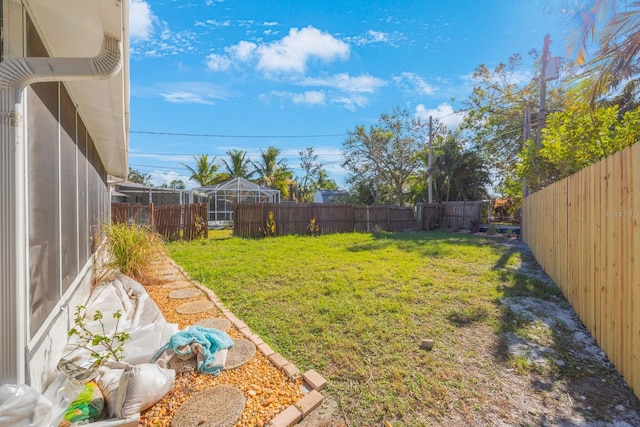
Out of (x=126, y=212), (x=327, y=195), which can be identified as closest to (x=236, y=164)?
(x=327, y=195)

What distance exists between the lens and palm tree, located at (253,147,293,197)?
21.6 meters

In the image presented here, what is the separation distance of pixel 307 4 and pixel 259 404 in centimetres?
890

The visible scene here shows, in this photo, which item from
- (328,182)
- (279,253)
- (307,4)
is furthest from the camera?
(328,182)

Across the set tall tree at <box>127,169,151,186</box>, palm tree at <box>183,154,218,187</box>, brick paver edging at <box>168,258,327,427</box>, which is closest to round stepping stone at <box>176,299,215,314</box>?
brick paver edging at <box>168,258,327,427</box>

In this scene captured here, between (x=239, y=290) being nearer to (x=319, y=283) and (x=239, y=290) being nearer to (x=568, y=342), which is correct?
(x=319, y=283)

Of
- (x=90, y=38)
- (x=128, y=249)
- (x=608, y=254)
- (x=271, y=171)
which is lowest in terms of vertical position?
(x=128, y=249)

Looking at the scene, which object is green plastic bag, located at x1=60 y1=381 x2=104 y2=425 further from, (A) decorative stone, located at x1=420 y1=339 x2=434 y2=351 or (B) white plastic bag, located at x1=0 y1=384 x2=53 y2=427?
(A) decorative stone, located at x1=420 y1=339 x2=434 y2=351

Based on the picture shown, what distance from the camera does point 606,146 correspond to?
4754 mm

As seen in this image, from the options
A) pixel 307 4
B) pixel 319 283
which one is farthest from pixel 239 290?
pixel 307 4

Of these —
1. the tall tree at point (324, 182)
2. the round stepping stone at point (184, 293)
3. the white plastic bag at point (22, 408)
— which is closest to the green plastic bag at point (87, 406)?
the white plastic bag at point (22, 408)

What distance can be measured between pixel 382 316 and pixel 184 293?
2674 millimetres

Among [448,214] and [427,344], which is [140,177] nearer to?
[448,214]

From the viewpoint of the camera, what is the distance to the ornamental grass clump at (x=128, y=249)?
419cm

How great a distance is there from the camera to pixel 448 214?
1487 cm
